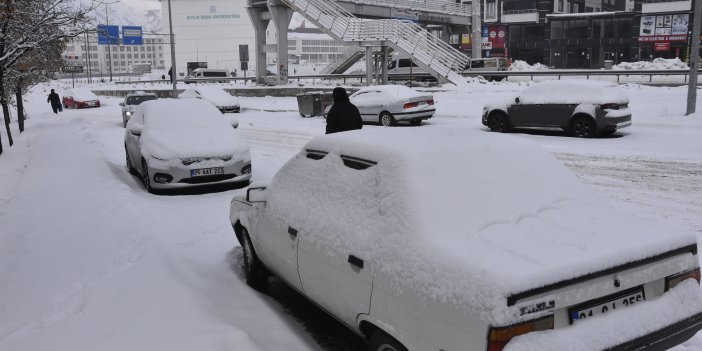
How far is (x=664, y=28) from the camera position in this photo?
2266 inches

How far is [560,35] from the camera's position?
64625mm

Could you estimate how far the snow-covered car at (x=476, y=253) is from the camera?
107 inches

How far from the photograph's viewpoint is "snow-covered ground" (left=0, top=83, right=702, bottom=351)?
4195 millimetres

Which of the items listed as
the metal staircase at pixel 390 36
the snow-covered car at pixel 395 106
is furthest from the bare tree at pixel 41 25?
the metal staircase at pixel 390 36

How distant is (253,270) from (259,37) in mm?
38518

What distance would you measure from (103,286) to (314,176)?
2.36 m

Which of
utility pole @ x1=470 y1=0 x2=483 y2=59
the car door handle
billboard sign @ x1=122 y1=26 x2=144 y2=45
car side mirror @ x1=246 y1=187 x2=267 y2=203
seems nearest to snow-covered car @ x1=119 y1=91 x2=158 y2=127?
car side mirror @ x1=246 y1=187 x2=267 y2=203

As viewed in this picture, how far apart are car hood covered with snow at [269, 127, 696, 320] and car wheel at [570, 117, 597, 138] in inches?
492

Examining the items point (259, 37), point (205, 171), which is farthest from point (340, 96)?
point (259, 37)

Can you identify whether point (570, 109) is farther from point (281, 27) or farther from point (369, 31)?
point (281, 27)

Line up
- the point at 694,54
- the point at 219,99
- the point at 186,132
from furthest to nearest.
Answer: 1. the point at 219,99
2. the point at 694,54
3. the point at 186,132

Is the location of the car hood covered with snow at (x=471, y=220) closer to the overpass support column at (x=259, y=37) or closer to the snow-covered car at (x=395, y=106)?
the snow-covered car at (x=395, y=106)

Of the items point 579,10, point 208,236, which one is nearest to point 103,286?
point 208,236

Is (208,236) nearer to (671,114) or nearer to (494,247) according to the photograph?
(494,247)
